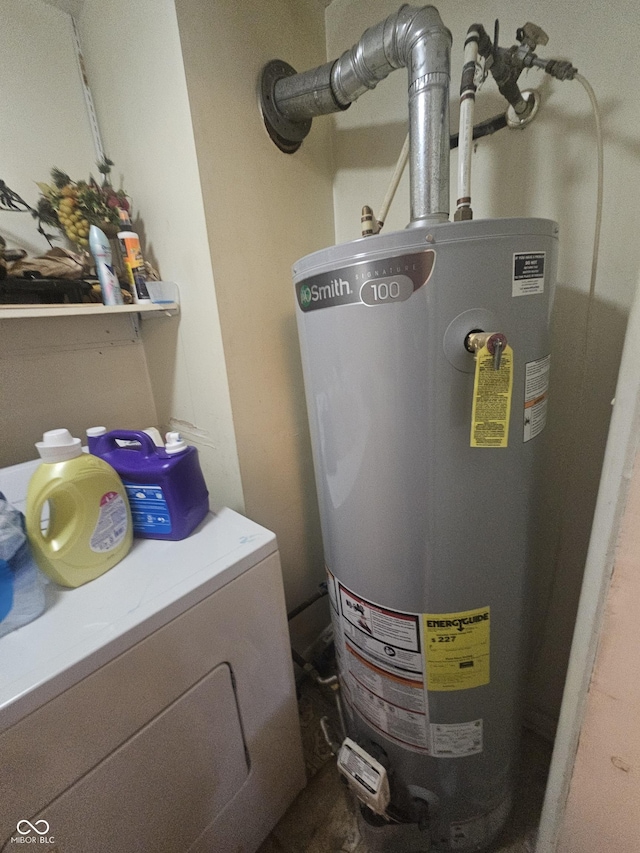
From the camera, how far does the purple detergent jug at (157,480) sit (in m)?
0.76

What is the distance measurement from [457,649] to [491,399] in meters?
0.51

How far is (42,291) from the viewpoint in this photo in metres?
0.83

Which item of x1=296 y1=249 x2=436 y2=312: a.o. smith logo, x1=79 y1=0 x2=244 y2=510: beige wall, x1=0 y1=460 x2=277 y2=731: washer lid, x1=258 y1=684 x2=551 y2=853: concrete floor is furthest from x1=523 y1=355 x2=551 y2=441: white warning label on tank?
x1=258 y1=684 x2=551 y2=853: concrete floor

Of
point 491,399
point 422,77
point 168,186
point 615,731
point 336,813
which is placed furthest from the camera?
point 336,813

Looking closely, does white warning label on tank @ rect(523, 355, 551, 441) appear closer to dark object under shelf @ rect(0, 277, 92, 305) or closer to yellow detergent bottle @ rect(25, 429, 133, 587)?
yellow detergent bottle @ rect(25, 429, 133, 587)

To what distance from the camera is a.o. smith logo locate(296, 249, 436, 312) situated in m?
0.52

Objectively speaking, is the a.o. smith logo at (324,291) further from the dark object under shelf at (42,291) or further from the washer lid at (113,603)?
the dark object under shelf at (42,291)

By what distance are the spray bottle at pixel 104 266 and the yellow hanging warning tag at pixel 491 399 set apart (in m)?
0.87

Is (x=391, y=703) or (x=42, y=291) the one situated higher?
(x=42, y=291)

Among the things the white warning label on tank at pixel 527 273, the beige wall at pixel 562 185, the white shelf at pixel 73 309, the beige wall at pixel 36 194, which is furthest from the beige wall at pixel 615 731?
the beige wall at pixel 36 194

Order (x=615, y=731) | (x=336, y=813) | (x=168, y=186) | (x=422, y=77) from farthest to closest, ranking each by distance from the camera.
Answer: (x=336, y=813) < (x=168, y=186) < (x=422, y=77) < (x=615, y=731)

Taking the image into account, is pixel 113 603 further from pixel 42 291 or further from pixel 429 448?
pixel 42 291

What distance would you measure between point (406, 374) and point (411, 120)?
0.52 meters

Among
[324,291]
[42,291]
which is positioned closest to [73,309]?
[42,291]
